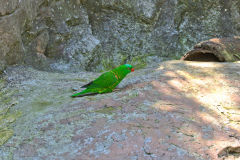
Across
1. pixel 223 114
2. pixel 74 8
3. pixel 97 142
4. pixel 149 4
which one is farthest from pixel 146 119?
pixel 149 4

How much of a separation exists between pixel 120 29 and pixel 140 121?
11.8 feet

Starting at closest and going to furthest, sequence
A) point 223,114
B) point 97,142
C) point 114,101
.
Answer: point 97,142 → point 223,114 → point 114,101

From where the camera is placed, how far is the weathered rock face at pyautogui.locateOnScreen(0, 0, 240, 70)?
4.19 metres

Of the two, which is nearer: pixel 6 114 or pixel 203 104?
pixel 203 104

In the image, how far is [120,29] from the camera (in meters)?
5.05

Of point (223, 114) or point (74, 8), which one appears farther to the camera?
point (74, 8)

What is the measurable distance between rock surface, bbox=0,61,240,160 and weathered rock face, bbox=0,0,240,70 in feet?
5.50

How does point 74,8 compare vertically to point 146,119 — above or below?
above

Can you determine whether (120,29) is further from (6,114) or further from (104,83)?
(6,114)

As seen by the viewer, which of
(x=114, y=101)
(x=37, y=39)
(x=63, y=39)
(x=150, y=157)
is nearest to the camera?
(x=150, y=157)

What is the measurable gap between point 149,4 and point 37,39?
2.49 m

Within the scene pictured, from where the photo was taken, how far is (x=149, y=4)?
510 cm

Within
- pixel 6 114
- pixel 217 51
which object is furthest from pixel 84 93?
pixel 217 51

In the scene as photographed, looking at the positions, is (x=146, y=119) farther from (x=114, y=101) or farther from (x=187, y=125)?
(x=114, y=101)
